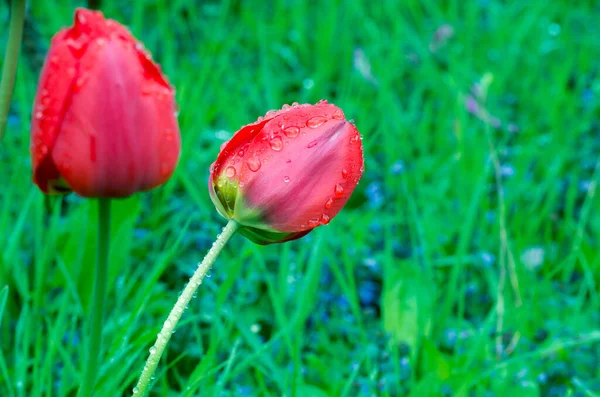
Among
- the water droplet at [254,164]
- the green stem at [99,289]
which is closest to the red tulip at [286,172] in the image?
the water droplet at [254,164]

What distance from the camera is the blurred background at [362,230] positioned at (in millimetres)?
1104

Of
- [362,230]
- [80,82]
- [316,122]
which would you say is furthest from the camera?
[362,230]

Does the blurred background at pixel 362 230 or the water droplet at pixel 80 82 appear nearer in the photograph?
the water droplet at pixel 80 82

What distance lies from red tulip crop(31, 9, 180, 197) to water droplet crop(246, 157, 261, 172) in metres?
0.09

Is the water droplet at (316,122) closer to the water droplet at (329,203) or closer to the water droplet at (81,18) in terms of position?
the water droplet at (329,203)

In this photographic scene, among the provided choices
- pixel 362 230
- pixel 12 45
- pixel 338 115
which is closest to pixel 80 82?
pixel 12 45

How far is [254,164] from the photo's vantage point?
712mm

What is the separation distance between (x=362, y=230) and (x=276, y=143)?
31.7 inches

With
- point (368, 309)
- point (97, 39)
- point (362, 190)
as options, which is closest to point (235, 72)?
point (362, 190)

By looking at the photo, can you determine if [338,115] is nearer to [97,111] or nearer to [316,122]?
[316,122]

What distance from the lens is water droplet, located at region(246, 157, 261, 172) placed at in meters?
0.71

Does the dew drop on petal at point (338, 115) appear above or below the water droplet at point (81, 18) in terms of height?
below

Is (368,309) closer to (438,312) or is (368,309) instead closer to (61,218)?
(438,312)

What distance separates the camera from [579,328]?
4.20ft
